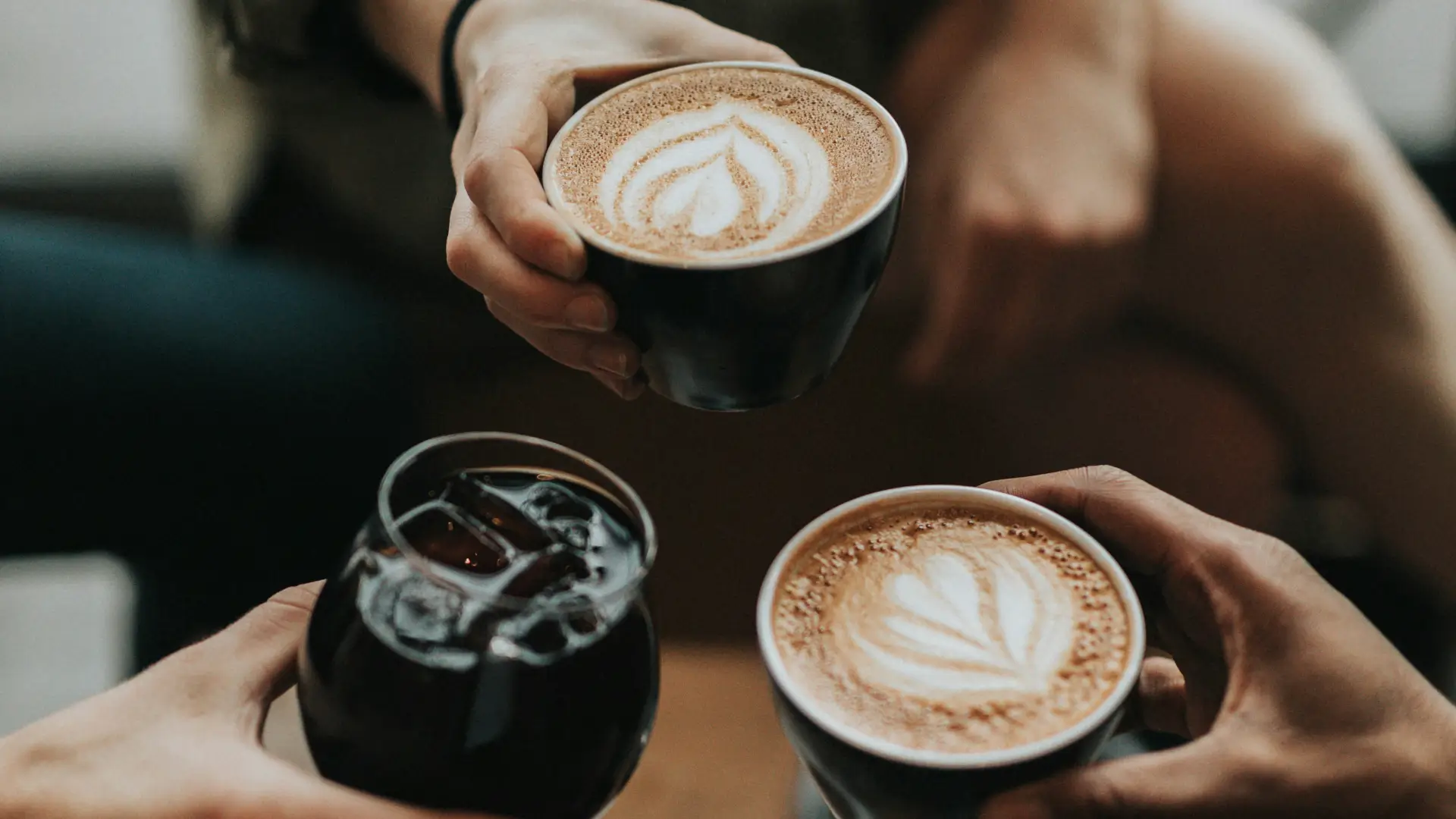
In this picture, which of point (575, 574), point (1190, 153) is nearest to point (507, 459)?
point (575, 574)

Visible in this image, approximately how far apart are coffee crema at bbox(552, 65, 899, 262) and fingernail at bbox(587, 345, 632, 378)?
0.16 feet

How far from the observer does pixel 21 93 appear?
136 centimetres

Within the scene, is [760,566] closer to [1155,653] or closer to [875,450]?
[875,450]

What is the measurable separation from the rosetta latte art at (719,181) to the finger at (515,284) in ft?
0.12

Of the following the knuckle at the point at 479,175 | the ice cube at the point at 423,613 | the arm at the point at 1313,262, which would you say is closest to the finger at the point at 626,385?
the knuckle at the point at 479,175

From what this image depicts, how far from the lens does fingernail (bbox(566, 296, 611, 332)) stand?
0.54m

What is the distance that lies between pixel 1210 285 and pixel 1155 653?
0.43 metres

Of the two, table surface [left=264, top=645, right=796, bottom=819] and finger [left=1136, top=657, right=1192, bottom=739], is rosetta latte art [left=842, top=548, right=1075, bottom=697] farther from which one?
table surface [left=264, top=645, right=796, bottom=819]

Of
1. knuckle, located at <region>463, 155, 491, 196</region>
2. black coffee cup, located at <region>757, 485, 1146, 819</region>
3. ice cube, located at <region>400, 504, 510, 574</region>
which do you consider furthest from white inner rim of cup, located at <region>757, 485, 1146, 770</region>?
knuckle, located at <region>463, 155, 491, 196</region>

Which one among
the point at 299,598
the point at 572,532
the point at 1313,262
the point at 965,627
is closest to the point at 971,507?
the point at 965,627

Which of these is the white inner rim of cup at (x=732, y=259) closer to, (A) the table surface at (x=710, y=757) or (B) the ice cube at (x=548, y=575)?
(B) the ice cube at (x=548, y=575)

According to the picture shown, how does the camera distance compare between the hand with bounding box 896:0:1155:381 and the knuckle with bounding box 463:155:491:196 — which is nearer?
the knuckle with bounding box 463:155:491:196

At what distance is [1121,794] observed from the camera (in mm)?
420

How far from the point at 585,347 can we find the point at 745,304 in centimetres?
10
